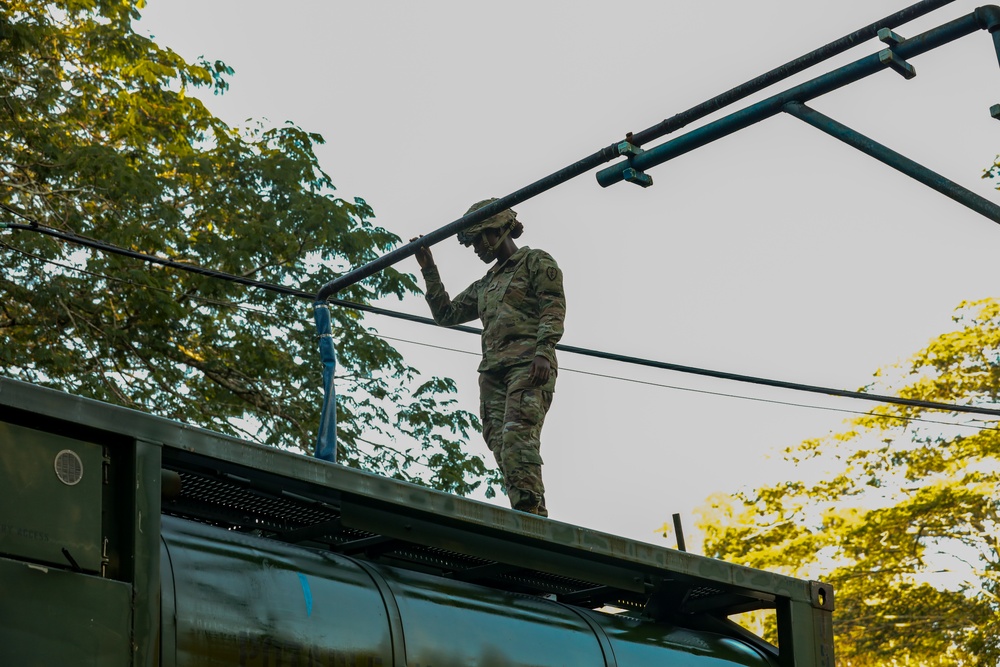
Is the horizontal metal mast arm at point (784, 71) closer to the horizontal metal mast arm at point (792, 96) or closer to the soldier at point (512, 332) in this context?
the horizontal metal mast arm at point (792, 96)

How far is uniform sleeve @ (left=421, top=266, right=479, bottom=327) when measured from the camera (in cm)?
807

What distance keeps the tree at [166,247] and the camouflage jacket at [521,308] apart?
6339 millimetres

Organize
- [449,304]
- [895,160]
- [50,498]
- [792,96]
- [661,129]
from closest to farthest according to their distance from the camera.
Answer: [50,498] < [895,160] < [792,96] < [661,129] < [449,304]

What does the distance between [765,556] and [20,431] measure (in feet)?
66.9

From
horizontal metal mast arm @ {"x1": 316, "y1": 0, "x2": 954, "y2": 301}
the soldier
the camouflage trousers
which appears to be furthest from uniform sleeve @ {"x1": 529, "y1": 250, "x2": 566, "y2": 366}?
horizontal metal mast arm @ {"x1": 316, "y1": 0, "x2": 954, "y2": 301}

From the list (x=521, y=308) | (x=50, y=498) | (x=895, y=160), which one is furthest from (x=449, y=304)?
(x=50, y=498)

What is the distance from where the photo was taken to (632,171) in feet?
21.9

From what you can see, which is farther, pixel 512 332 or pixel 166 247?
pixel 166 247

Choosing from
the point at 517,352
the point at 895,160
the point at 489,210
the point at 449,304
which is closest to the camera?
the point at 895,160

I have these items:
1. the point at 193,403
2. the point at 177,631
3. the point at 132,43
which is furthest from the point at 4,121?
the point at 177,631

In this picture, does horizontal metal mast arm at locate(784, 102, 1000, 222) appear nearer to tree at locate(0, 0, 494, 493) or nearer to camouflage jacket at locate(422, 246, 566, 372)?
camouflage jacket at locate(422, 246, 566, 372)

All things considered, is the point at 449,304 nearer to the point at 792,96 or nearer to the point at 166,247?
the point at 792,96

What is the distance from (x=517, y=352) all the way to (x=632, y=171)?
A: 4.53 feet

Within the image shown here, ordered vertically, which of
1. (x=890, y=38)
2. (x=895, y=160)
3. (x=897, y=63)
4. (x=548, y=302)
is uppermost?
(x=890, y=38)
